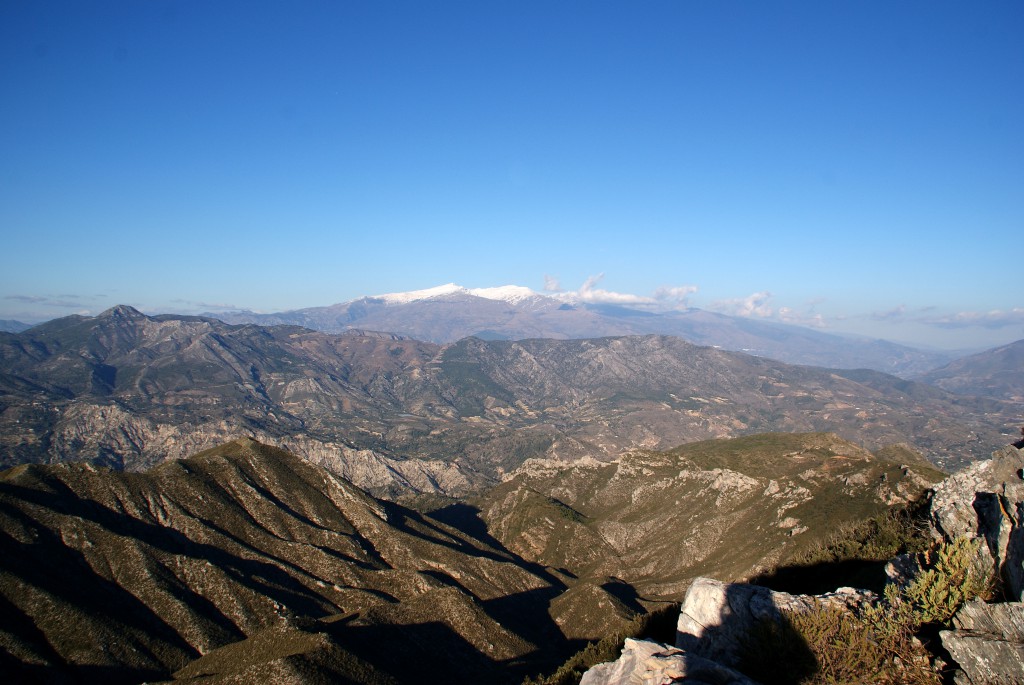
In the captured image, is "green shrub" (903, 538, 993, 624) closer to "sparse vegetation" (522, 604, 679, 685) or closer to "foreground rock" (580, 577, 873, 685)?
"foreground rock" (580, 577, 873, 685)

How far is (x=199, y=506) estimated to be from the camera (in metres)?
166

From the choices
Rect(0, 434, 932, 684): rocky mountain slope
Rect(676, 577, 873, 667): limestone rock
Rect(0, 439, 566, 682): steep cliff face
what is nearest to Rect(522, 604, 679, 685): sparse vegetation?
Rect(0, 434, 932, 684): rocky mountain slope

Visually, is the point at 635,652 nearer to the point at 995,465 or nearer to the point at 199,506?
the point at 995,465

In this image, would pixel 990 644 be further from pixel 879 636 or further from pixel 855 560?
pixel 855 560

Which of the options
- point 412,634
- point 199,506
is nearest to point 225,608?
point 412,634

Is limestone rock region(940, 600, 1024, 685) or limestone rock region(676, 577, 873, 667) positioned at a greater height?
limestone rock region(940, 600, 1024, 685)

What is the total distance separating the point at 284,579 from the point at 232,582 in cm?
1583

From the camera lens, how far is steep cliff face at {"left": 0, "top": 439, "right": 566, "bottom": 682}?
99875mm

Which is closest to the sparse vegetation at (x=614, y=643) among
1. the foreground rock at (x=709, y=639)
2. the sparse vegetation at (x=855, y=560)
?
the sparse vegetation at (x=855, y=560)

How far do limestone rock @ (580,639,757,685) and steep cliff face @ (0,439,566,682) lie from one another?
69583 mm

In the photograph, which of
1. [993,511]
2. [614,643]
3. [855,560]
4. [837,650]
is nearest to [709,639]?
[837,650]

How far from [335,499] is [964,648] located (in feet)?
638

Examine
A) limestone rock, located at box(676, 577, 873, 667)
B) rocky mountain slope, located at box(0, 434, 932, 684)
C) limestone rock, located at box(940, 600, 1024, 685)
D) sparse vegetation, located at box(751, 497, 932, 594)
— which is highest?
limestone rock, located at box(940, 600, 1024, 685)

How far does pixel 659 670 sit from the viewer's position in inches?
1256
